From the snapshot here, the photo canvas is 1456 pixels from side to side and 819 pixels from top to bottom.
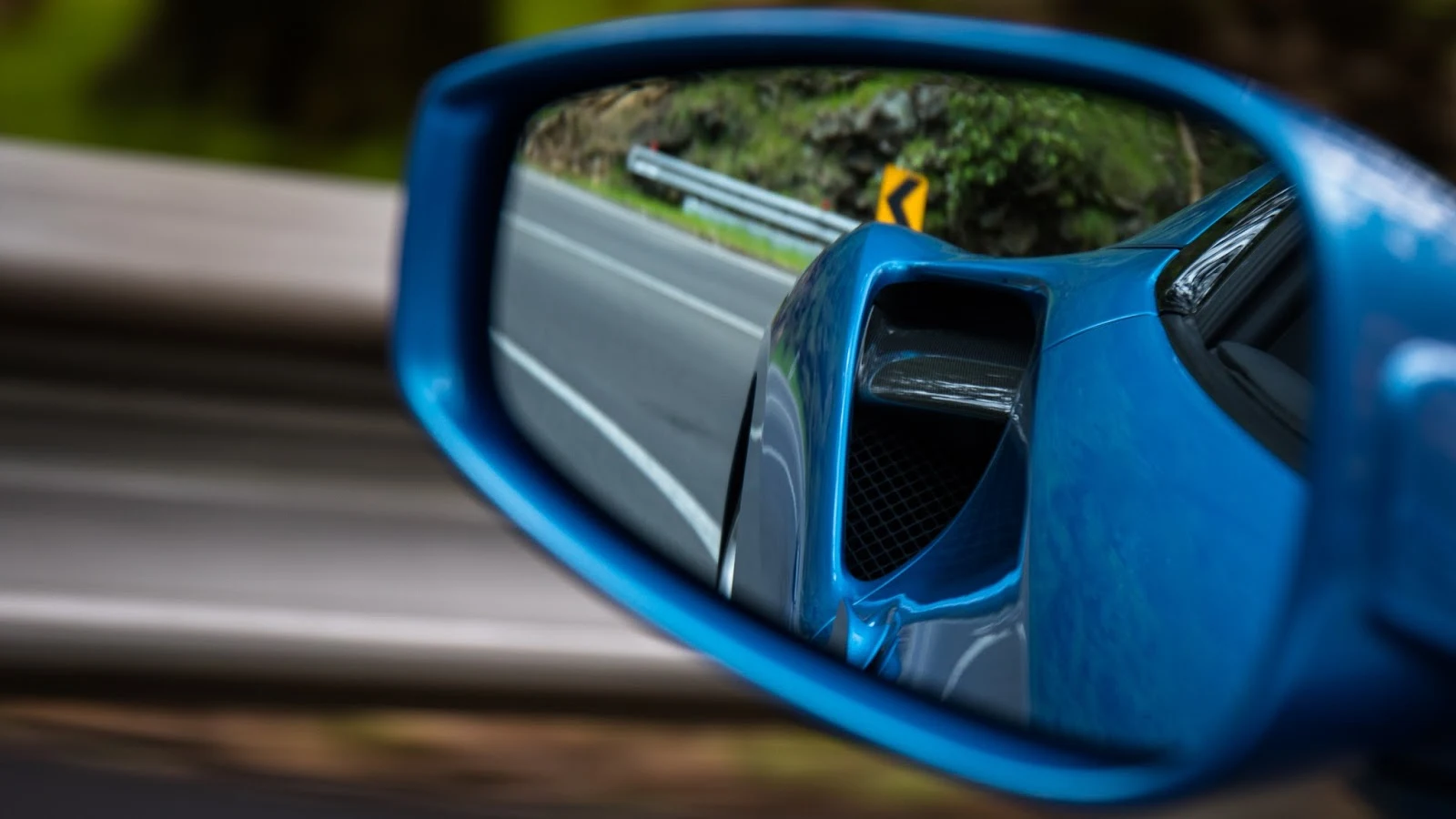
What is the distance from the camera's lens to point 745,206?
1678mm

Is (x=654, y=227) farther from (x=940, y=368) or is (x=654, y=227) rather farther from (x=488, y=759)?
(x=488, y=759)

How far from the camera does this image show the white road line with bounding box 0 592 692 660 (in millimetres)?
2805

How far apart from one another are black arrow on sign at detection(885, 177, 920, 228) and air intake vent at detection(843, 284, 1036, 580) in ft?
0.30

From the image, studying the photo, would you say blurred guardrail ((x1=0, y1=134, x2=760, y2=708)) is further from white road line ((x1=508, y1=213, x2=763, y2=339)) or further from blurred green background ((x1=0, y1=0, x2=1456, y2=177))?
blurred green background ((x1=0, y1=0, x2=1456, y2=177))

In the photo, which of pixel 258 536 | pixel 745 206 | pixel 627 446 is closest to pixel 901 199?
pixel 745 206

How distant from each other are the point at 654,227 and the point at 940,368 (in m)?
0.42

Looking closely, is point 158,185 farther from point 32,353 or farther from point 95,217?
point 32,353

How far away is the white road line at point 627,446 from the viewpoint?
1.97 metres

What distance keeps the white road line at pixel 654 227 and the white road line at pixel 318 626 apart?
3.83 feet

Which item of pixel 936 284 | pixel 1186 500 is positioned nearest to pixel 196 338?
pixel 936 284

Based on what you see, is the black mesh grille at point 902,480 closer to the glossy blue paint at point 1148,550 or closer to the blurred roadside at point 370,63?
the glossy blue paint at point 1148,550

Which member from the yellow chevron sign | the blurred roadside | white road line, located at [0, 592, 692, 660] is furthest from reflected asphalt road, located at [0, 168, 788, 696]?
the yellow chevron sign

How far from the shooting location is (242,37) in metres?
5.78

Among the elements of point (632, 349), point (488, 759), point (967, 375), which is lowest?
point (488, 759)
